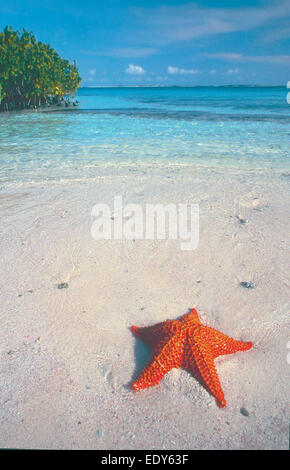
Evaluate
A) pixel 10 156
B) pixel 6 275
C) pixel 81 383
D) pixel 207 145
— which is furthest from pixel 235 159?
pixel 81 383

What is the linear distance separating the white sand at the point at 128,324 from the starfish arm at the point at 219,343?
0.18 m

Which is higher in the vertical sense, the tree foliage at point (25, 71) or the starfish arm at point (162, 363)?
the tree foliage at point (25, 71)

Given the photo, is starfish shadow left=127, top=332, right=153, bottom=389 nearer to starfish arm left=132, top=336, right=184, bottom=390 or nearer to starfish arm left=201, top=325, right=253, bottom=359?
starfish arm left=132, top=336, right=184, bottom=390

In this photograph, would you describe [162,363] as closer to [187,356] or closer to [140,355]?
[187,356]

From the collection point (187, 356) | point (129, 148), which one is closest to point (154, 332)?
point (187, 356)

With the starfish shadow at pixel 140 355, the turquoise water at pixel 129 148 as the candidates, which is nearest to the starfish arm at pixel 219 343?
the starfish shadow at pixel 140 355

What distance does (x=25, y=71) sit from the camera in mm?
36000

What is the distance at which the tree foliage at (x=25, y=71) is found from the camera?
113 ft

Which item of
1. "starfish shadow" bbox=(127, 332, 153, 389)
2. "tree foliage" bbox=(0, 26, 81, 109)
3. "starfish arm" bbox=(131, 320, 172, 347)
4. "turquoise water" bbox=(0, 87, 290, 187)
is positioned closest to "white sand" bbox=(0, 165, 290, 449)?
"starfish shadow" bbox=(127, 332, 153, 389)

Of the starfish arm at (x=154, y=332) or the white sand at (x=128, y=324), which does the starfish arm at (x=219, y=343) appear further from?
the starfish arm at (x=154, y=332)

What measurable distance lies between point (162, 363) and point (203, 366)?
391 millimetres

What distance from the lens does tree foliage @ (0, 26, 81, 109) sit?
3447cm

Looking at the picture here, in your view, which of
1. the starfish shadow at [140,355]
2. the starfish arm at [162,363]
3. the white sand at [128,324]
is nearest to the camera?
the white sand at [128,324]
